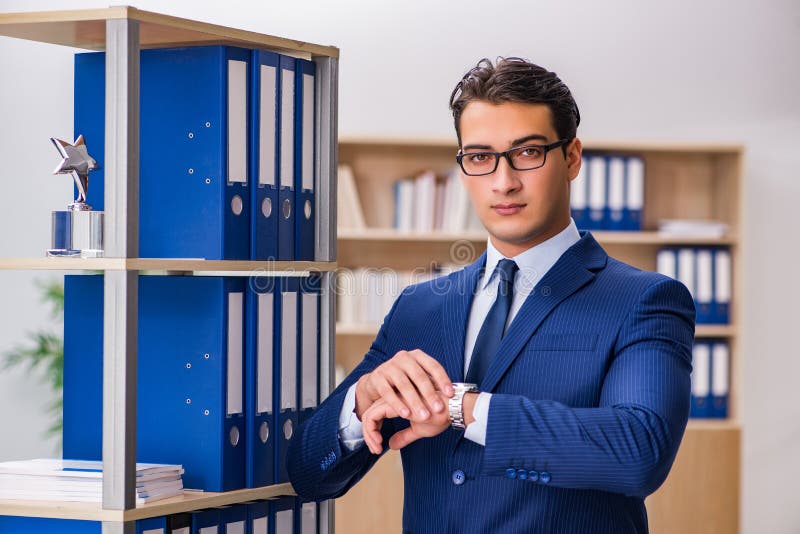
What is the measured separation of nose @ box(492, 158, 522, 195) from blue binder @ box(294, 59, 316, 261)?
407 millimetres

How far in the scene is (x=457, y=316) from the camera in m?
1.86

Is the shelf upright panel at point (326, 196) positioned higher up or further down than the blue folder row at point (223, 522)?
higher up

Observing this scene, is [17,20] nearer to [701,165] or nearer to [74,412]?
[74,412]

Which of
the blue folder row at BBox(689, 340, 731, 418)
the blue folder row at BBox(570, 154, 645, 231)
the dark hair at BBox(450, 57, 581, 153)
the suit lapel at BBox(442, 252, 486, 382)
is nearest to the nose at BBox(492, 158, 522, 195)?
the dark hair at BBox(450, 57, 581, 153)

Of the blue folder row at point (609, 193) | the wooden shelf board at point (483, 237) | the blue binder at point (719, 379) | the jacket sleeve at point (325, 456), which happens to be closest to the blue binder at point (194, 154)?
the jacket sleeve at point (325, 456)

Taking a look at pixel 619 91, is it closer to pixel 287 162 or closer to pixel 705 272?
pixel 705 272

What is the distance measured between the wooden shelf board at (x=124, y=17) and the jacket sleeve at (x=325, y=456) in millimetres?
661

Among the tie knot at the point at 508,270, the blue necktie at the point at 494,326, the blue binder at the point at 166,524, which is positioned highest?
the tie knot at the point at 508,270

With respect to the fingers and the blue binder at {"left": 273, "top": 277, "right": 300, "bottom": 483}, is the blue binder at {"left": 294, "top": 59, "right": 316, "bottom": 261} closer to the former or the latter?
the blue binder at {"left": 273, "top": 277, "right": 300, "bottom": 483}

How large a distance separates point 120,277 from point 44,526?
0.47 m

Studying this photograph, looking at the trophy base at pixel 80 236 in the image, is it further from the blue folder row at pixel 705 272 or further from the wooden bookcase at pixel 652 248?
the blue folder row at pixel 705 272

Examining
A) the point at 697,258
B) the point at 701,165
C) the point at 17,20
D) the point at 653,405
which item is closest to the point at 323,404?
the point at 653,405

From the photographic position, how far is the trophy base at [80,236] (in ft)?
5.60

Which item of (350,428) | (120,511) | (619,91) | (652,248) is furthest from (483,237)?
(120,511)
